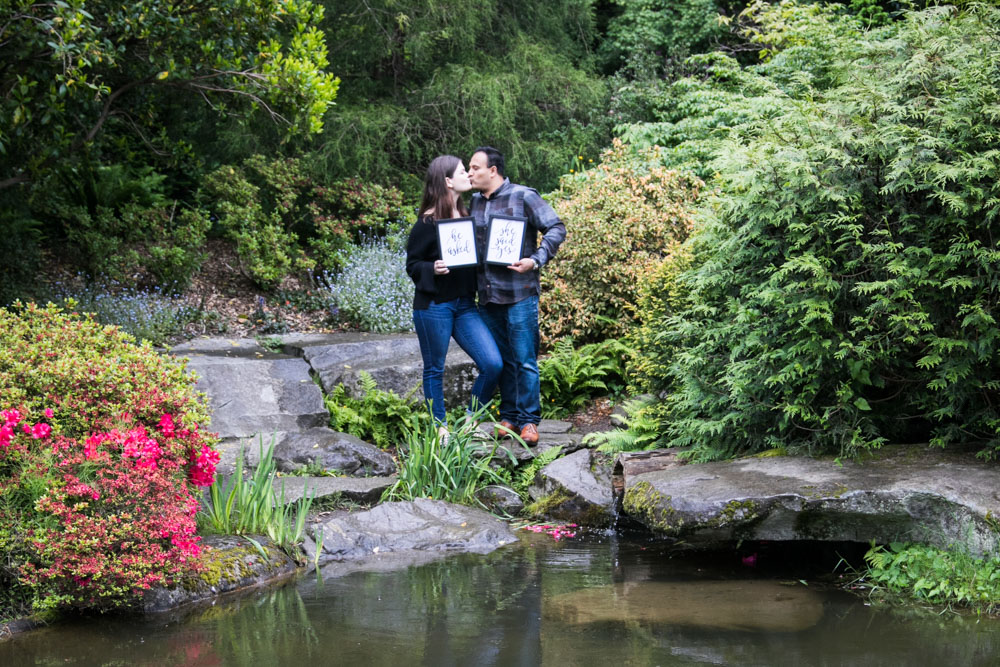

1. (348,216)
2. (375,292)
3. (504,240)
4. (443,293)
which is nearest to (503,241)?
(504,240)

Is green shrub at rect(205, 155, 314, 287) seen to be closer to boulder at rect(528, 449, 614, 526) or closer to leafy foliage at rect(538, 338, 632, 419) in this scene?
leafy foliage at rect(538, 338, 632, 419)

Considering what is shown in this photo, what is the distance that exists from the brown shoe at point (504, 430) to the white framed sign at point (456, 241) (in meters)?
1.23

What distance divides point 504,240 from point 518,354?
82cm

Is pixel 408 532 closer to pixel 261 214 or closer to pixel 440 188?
pixel 440 188

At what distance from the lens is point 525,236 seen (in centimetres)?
638

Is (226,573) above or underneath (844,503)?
underneath

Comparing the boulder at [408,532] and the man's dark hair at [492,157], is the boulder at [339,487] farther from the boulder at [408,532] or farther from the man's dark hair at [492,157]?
the man's dark hair at [492,157]

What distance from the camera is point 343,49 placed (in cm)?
1230

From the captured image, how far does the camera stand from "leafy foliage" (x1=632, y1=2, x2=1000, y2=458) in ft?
16.1

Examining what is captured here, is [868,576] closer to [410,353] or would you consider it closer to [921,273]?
[921,273]

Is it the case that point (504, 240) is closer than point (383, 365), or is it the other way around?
point (504, 240)

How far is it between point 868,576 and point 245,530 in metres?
3.42

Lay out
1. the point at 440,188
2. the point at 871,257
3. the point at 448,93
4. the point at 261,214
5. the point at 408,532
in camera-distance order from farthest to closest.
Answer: the point at 448,93 → the point at 261,214 → the point at 440,188 → the point at 408,532 → the point at 871,257

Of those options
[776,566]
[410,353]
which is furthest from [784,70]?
[776,566]
